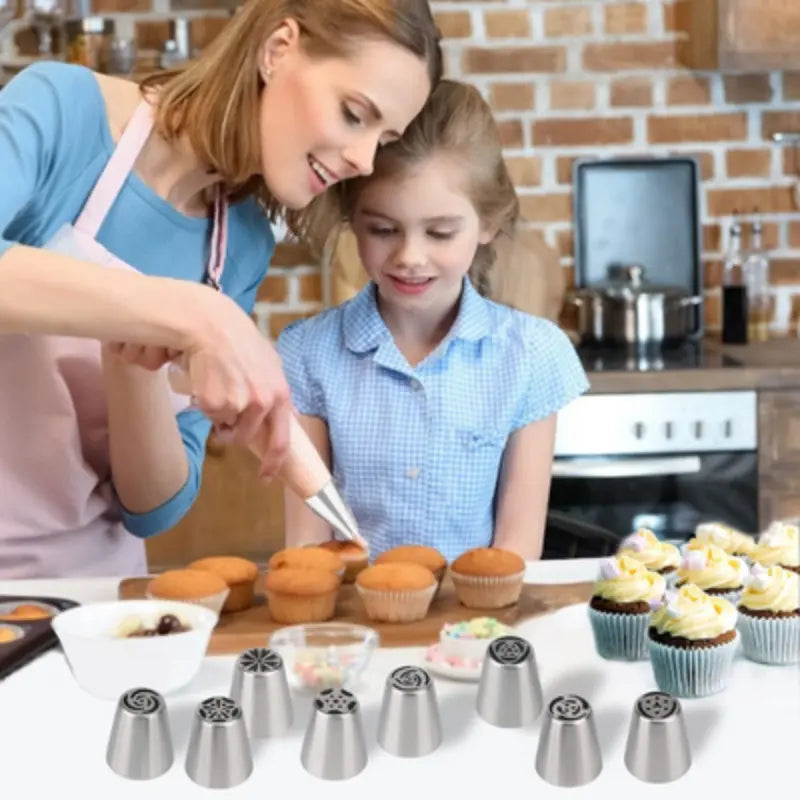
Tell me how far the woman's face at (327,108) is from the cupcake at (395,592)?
43 cm

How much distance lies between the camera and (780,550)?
1.44m

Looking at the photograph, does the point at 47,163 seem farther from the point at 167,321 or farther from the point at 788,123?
the point at 788,123

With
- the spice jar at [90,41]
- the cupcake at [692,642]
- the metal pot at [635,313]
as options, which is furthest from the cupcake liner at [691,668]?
the spice jar at [90,41]

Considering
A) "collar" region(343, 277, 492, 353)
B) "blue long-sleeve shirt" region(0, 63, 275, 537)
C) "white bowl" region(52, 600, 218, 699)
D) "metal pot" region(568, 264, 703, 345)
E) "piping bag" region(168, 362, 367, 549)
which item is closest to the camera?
"white bowl" region(52, 600, 218, 699)

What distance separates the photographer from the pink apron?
158 centimetres

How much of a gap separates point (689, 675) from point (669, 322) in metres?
1.88

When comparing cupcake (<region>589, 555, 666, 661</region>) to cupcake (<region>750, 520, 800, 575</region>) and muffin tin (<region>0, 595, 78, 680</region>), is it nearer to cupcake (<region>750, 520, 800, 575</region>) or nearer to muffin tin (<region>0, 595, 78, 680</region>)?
cupcake (<region>750, 520, 800, 575</region>)

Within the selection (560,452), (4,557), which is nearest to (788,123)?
(560,452)

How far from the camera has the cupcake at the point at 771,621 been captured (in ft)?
4.22

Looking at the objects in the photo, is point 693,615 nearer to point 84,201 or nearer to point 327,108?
point 327,108

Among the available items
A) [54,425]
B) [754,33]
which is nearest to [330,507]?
[54,425]

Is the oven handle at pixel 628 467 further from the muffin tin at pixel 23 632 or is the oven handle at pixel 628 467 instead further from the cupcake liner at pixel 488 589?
the muffin tin at pixel 23 632

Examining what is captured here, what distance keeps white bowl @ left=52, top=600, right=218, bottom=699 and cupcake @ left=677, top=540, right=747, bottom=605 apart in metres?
0.49

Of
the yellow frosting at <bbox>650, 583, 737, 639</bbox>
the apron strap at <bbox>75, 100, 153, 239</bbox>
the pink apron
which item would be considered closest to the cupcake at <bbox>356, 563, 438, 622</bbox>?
the yellow frosting at <bbox>650, 583, 737, 639</bbox>
